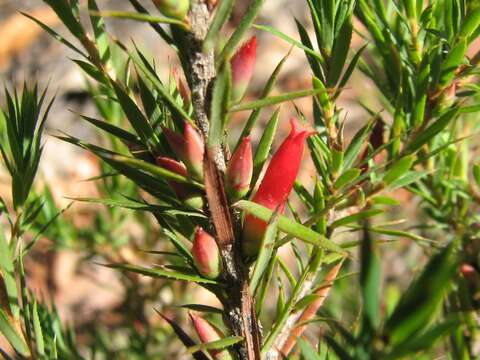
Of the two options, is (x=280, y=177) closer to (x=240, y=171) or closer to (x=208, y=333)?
(x=240, y=171)

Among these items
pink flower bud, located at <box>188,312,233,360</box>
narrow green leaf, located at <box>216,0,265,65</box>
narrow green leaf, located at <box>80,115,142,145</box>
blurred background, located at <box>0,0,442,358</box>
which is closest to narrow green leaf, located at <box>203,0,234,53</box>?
narrow green leaf, located at <box>216,0,265,65</box>

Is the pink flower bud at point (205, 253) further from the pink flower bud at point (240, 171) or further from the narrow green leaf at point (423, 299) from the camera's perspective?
the narrow green leaf at point (423, 299)

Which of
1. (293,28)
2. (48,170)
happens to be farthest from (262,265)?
(293,28)

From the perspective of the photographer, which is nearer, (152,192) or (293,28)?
(152,192)

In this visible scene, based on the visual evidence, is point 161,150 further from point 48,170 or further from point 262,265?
point 48,170

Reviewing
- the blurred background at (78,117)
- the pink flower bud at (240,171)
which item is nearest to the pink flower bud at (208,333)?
the pink flower bud at (240,171)
